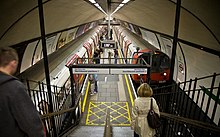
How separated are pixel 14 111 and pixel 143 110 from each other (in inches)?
81.9

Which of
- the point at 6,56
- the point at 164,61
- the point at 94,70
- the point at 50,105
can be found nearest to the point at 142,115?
the point at 50,105

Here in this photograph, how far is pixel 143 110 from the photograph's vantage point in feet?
9.97

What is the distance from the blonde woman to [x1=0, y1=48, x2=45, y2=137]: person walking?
1872mm

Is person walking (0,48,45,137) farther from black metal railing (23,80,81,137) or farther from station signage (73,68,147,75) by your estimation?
station signage (73,68,147,75)

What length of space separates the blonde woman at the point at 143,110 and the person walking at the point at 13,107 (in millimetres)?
1872

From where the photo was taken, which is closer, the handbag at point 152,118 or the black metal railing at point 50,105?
the handbag at point 152,118

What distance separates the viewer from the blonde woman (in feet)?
9.97

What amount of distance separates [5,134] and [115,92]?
8.86 meters

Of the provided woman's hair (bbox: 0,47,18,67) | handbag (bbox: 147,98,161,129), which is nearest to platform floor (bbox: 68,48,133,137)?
handbag (bbox: 147,98,161,129)

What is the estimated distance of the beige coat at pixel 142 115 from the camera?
304 centimetres

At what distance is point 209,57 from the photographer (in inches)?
179

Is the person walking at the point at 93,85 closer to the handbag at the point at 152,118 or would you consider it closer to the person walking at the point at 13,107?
the handbag at the point at 152,118

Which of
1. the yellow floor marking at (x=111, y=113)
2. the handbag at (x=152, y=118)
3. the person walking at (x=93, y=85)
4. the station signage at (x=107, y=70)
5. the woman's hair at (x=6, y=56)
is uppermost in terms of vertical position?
the woman's hair at (x=6, y=56)

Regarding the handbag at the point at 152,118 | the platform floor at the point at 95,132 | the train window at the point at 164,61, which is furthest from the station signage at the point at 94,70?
the train window at the point at 164,61
